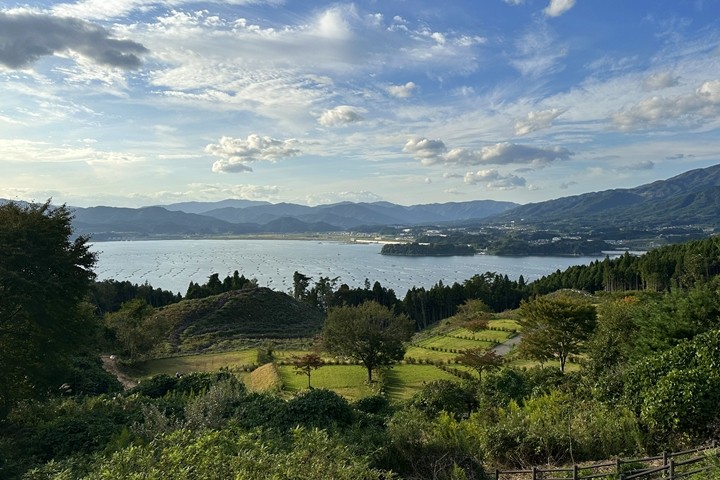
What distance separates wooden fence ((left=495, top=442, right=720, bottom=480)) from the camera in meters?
7.06

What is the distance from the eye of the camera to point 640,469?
804 centimetres

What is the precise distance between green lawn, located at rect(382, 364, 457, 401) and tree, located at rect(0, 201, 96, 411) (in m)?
14.7

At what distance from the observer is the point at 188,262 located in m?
166

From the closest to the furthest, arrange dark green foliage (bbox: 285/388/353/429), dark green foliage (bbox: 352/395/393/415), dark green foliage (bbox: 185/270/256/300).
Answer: dark green foliage (bbox: 285/388/353/429)
dark green foliage (bbox: 352/395/393/415)
dark green foliage (bbox: 185/270/256/300)

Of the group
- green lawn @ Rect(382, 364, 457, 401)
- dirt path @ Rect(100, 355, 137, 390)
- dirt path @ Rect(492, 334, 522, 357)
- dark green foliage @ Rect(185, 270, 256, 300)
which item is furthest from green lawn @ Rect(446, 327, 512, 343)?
dark green foliage @ Rect(185, 270, 256, 300)

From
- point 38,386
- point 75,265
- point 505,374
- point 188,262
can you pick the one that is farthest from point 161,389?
point 188,262

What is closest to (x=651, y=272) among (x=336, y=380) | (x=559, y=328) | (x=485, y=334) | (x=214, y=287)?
(x=485, y=334)

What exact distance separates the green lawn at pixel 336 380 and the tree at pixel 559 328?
10.1 m

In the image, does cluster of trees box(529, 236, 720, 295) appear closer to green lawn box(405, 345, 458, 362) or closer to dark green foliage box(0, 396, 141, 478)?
green lawn box(405, 345, 458, 362)

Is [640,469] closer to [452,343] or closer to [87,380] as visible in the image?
[87,380]

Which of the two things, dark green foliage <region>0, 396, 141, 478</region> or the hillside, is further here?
the hillside

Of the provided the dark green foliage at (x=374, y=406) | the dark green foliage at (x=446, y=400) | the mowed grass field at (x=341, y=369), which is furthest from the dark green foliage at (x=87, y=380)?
the dark green foliage at (x=446, y=400)

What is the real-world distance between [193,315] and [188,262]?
12261 cm

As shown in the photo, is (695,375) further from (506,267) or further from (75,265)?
(506,267)
